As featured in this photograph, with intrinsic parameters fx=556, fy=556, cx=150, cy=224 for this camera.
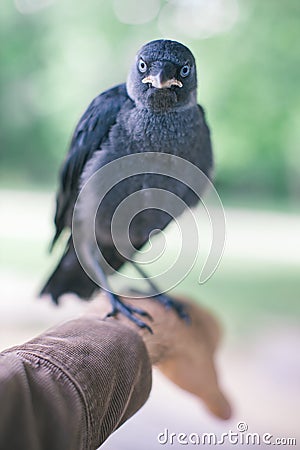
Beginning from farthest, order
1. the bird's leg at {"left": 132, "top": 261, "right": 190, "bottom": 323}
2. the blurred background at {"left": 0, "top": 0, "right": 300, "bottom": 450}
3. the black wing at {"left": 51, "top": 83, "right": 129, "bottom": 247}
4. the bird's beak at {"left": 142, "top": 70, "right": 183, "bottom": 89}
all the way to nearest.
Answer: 1. the blurred background at {"left": 0, "top": 0, "right": 300, "bottom": 450}
2. the bird's leg at {"left": 132, "top": 261, "right": 190, "bottom": 323}
3. the black wing at {"left": 51, "top": 83, "right": 129, "bottom": 247}
4. the bird's beak at {"left": 142, "top": 70, "right": 183, "bottom": 89}

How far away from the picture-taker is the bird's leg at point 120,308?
850 millimetres

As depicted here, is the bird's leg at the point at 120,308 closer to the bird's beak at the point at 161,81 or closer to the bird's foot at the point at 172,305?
the bird's foot at the point at 172,305

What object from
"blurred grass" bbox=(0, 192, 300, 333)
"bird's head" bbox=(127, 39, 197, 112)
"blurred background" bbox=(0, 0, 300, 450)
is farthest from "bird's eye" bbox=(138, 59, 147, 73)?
"blurred grass" bbox=(0, 192, 300, 333)

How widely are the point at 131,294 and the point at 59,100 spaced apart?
0.90 m

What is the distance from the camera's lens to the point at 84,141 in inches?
33.0

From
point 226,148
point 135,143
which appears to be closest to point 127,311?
point 135,143

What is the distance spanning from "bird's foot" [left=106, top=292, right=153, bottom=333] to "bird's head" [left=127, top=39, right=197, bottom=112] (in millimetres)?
313

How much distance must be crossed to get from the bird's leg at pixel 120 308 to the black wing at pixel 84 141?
0.36 feet

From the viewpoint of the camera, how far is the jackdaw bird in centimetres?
71

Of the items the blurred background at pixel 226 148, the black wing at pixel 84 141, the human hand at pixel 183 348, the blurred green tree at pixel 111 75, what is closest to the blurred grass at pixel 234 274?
the blurred background at pixel 226 148

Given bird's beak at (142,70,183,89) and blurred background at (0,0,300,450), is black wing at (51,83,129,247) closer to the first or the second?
bird's beak at (142,70,183,89)

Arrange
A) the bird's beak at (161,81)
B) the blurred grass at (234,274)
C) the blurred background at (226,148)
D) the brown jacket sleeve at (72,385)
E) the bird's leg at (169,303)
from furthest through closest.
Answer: the blurred grass at (234,274) → the blurred background at (226,148) → the bird's leg at (169,303) → the bird's beak at (161,81) → the brown jacket sleeve at (72,385)

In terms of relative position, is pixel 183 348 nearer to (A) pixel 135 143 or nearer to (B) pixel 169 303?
(B) pixel 169 303

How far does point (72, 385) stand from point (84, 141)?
1.29 feet
